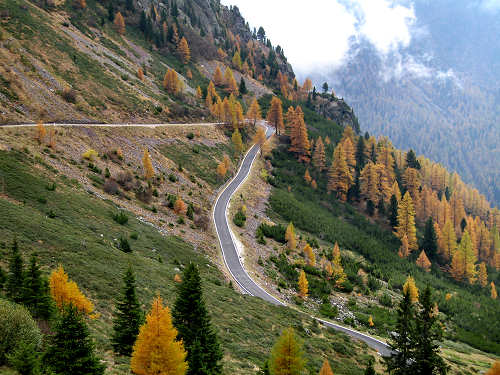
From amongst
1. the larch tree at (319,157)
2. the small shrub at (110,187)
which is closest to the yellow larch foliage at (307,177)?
the larch tree at (319,157)

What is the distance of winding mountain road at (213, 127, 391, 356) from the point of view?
32500mm

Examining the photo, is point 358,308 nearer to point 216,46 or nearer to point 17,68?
point 17,68

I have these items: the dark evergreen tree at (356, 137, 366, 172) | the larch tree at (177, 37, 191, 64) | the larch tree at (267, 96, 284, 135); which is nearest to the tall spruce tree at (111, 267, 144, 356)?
the larch tree at (267, 96, 284, 135)

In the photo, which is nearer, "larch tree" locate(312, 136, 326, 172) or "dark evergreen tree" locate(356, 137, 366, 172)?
"larch tree" locate(312, 136, 326, 172)

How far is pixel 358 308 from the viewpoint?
1604 inches

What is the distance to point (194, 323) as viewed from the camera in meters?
14.9

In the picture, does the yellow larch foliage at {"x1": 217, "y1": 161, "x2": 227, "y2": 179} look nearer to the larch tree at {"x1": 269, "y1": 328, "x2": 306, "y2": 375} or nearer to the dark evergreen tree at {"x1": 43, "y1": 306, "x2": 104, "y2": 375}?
the larch tree at {"x1": 269, "y1": 328, "x2": 306, "y2": 375}

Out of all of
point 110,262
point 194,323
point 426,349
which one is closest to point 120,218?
point 110,262

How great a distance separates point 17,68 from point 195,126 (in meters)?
36.9

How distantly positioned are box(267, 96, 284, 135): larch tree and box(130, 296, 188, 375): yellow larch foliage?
87.4 meters

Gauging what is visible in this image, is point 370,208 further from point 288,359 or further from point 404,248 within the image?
point 288,359

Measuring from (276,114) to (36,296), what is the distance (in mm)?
86824

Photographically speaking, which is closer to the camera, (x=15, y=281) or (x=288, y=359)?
(x=288, y=359)

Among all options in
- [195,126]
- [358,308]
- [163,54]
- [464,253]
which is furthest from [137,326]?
[163,54]
